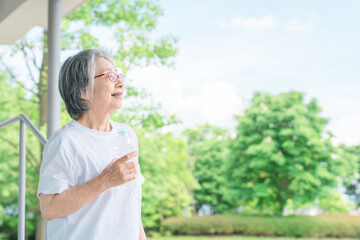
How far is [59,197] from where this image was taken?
0.75 meters

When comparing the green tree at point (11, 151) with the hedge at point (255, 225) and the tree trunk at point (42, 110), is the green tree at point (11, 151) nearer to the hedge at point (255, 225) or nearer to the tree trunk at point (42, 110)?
the tree trunk at point (42, 110)

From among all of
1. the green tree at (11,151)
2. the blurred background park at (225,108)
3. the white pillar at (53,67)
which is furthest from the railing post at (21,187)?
the green tree at (11,151)

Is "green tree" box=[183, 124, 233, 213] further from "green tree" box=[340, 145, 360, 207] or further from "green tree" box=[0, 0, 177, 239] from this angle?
"green tree" box=[0, 0, 177, 239]

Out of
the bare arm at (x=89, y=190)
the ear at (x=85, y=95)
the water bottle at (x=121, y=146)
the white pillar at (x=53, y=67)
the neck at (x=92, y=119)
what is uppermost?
the white pillar at (x=53, y=67)

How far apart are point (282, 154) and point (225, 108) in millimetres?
9086

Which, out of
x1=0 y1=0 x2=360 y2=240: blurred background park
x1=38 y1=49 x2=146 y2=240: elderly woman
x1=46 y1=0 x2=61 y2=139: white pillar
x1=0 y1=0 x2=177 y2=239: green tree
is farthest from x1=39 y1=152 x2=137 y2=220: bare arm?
x1=0 y1=0 x2=177 y2=239: green tree

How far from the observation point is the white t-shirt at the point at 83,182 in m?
0.77

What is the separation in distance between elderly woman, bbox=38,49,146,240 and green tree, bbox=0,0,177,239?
569cm

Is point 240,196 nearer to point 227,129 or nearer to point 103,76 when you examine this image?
point 227,129

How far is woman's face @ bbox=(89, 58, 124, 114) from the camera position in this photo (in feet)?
2.78

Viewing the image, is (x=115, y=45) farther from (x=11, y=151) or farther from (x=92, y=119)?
(x=92, y=119)

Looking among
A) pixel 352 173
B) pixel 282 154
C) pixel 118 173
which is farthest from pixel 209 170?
pixel 118 173

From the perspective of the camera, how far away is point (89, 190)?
Answer: 0.75 m

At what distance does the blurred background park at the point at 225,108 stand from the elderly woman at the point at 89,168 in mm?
5358
